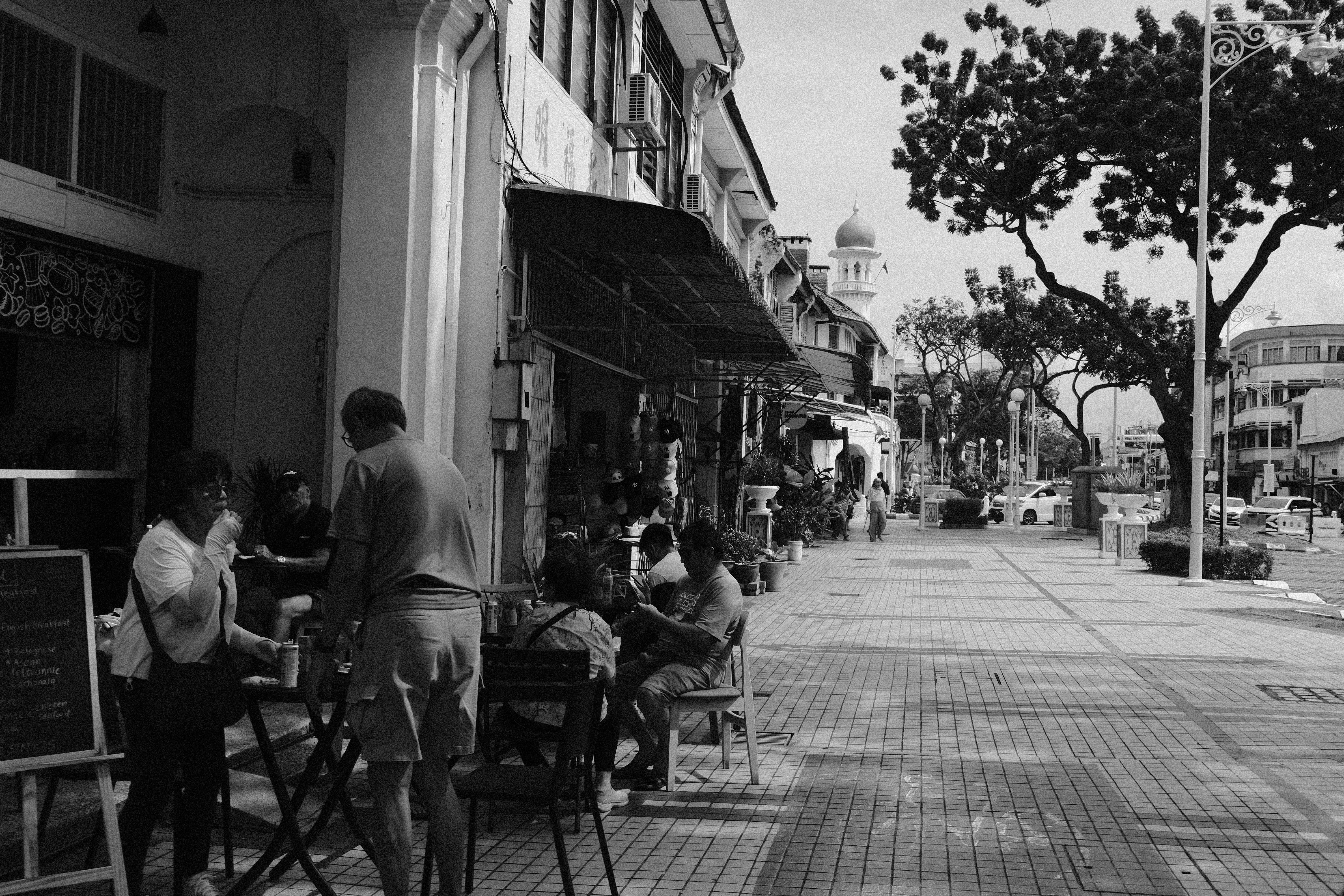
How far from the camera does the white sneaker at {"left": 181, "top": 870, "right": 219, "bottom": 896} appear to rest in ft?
14.4

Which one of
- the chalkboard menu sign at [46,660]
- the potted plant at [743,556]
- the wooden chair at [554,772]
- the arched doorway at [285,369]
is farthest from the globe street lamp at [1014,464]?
the chalkboard menu sign at [46,660]

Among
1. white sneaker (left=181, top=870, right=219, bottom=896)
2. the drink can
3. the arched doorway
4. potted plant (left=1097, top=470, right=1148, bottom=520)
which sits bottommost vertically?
white sneaker (left=181, top=870, right=219, bottom=896)

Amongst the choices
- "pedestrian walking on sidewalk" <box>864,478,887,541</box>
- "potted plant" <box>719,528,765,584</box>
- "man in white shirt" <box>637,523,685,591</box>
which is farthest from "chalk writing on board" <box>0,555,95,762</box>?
"pedestrian walking on sidewalk" <box>864,478,887,541</box>

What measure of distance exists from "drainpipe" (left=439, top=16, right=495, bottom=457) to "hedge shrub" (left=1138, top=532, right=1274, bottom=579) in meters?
15.2

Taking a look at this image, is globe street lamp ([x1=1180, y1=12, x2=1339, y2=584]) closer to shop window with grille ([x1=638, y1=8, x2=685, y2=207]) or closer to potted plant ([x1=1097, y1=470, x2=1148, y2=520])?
potted plant ([x1=1097, y1=470, x2=1148, y2=520])

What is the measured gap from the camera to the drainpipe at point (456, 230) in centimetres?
922

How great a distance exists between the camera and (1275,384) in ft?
290

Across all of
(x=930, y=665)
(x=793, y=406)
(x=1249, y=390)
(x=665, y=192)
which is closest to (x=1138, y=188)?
(x=793, y=406)

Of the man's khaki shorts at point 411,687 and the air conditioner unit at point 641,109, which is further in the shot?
the air conditioner unit at point 641,109

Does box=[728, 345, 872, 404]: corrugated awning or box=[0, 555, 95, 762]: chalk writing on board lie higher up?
box=[728, 345, 872, 404]: corrugated awning

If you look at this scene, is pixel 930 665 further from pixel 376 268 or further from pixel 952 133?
pixel 952 133

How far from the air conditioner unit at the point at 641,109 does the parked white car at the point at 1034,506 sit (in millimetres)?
32589

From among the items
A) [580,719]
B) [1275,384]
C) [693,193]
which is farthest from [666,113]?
[1275,384]

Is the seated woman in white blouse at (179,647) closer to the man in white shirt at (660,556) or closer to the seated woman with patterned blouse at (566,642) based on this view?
the seated woman with patterned blouse at (566,642)
